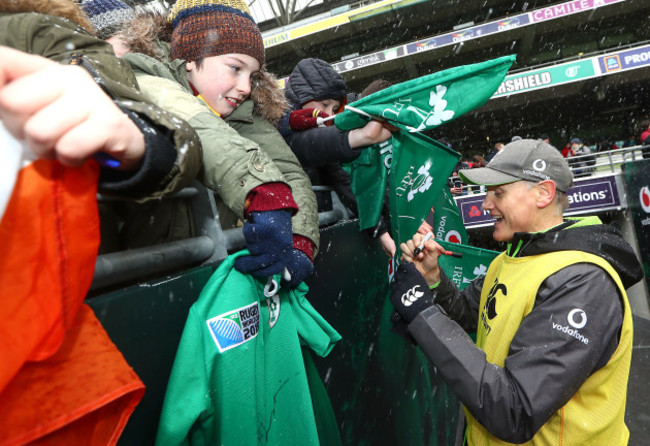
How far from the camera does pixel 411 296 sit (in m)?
1.47

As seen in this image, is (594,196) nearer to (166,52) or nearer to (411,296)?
(411,296)

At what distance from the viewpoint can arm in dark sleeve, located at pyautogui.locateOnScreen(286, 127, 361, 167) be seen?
60.4 inches

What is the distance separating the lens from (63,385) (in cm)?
50

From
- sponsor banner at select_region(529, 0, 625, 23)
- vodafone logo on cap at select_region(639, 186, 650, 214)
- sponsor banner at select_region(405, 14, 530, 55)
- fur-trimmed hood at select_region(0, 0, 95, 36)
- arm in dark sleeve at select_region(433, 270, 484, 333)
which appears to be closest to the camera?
fur-trimmed hood at select_region(0, 0, 95, 36)

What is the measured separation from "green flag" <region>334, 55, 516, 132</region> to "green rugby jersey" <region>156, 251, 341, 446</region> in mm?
756

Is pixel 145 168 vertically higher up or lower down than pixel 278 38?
higher up

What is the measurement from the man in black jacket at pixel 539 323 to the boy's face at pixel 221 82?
2.82 feet

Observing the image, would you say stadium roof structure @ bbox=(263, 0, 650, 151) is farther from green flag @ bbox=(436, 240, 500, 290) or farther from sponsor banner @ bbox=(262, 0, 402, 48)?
green flag @ bbox=(436, 240, 500, 290)

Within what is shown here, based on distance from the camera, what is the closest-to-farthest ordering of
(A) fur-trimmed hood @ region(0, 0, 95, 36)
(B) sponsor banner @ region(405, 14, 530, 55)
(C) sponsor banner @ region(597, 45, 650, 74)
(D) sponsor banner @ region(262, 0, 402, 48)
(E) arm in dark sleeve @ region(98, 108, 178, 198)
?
1. (E) arm in dark sleeve @ region(98, 108, 178, 198)
2. (A) fur-trimmed hood @ region(0, 0, 95, 36)
3. (C) sponsor banner @ region(597, 45, 650, 74)
4. (B) sponsor banner @ region(405, 14, 530, 55)
5. (D) sponsor banner @ region(262, 0, 402, 48)

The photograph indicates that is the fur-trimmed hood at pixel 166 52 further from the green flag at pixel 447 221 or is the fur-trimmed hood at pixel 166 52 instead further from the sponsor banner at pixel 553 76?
the sponsor banner at pixel 553 76

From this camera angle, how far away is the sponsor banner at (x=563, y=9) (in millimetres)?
13719

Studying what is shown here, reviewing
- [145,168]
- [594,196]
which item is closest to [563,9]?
[594,196]

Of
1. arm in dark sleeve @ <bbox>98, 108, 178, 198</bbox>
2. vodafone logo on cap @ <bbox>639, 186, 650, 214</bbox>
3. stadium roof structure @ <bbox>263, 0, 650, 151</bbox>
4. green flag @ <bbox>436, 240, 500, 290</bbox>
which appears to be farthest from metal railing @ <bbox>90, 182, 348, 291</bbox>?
stadium roof structure @ <bbox>263, 0, 650, 151</bbox>

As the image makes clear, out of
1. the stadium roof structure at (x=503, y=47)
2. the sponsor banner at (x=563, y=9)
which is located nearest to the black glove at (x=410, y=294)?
the stadium roof structure at (x=503, y=47)
